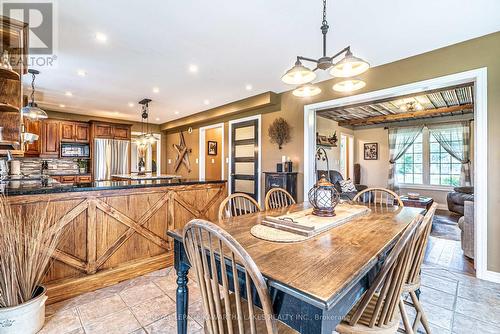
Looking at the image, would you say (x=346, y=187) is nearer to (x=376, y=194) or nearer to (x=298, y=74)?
(x=376, y=194)

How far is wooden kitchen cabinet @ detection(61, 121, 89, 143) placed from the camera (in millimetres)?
5973

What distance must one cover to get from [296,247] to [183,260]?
626 mm

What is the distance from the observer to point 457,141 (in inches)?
240

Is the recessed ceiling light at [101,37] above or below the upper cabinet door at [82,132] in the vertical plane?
above

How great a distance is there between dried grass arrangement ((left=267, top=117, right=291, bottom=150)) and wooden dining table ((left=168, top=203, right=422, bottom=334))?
3000 millimetres

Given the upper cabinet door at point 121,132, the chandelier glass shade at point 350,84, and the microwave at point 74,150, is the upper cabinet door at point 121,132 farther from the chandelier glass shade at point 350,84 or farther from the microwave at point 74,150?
the chandelier glass shade at point 350,84

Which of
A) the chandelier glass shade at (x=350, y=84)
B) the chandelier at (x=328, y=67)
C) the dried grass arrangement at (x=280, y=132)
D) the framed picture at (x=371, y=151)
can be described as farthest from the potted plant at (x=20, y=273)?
the framed picture at (x=371, y=151)

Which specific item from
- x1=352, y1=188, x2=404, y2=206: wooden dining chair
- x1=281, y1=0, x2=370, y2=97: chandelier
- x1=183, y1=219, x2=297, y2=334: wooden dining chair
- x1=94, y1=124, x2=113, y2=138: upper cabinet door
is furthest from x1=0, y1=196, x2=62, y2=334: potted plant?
x1=94, y1=124, x2=113, y2=138: upper cabinet door

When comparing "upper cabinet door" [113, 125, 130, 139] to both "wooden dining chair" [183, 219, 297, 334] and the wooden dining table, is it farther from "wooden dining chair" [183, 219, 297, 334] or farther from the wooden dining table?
"wooden dining chair" [183, 219, 297, 334]

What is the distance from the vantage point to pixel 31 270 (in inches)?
65.2

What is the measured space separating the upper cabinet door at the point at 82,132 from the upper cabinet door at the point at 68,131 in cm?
8

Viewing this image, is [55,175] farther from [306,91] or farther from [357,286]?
[357,286]

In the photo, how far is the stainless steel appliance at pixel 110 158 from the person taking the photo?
626 centimetres

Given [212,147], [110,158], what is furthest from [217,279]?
[110,158]
